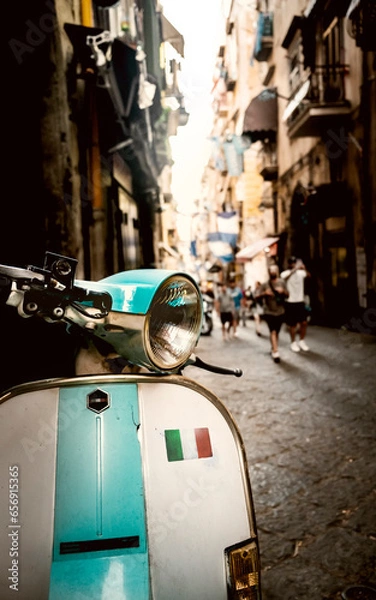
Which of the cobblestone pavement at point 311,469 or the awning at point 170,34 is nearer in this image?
the cobblestone pavement at point 311,469

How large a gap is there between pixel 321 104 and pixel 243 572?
1357 centimetres

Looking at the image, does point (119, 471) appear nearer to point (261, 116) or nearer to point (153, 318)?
point (153, 318)

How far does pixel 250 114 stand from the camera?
1973cm

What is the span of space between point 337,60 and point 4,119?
12735 mm

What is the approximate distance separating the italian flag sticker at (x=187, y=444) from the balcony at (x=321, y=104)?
13.2 meters

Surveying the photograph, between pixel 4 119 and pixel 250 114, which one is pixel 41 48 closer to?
pixel 4 119

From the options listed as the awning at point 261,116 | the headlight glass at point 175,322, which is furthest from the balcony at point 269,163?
the headlight glass at point 175,322

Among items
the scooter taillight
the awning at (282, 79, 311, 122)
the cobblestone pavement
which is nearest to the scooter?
the scooter taillight

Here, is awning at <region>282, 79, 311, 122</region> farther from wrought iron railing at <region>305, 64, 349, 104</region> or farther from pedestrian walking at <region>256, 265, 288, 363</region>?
pedestrian walking at <region>256, 265, 288, 363</region>

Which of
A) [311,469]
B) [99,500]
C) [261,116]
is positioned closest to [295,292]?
[311,469]

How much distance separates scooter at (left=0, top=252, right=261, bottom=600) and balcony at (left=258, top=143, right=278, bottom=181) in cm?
1979

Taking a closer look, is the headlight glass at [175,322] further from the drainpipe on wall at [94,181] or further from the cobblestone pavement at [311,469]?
the drainpipe on wall at [94,181]

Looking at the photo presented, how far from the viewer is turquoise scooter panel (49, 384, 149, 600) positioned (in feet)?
4.32

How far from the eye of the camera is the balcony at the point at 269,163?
2012 centimetres
